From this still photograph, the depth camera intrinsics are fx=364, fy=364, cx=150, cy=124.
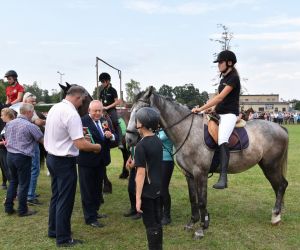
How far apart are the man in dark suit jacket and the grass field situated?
33 cm

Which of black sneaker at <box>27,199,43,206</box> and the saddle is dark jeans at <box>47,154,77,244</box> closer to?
the saddle

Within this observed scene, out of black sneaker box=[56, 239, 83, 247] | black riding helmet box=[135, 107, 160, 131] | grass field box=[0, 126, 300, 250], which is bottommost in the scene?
grass field box=[0, 126, 300, 250]

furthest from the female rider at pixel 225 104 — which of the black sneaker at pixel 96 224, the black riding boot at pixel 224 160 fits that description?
the black sneaker at pixel 96 224

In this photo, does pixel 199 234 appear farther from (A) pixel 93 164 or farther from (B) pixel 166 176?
(A) pixel 93 164

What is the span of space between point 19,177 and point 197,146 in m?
3.26

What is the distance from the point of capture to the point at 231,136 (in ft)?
19.9

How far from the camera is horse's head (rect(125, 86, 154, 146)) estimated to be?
557 centimetres

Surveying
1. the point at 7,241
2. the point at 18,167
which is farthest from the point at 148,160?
the point at 18,167

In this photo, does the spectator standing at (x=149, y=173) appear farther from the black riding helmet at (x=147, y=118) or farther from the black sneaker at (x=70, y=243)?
the black sneaker at (x=70, y=243)

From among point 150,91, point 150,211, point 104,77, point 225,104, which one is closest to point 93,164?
point 150,91

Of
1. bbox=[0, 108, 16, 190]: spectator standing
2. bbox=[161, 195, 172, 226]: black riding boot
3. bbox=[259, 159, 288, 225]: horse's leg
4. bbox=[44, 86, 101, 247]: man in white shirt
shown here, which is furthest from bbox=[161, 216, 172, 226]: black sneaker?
bbox=[0, 108, 16, 190]: spectator standing

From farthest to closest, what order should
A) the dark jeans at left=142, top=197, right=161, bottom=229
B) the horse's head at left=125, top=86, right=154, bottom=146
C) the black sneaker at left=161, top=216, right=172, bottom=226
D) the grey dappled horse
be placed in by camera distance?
the black sneaker at left=161, top=216, right=172, bottom=226
the grey dappled horse
the horse's head at left=125, top=86, right=154, bottom=146
the dark jeans at left=142, top=197, right=161, bottom=229

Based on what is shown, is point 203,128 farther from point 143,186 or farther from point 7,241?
point 7,241

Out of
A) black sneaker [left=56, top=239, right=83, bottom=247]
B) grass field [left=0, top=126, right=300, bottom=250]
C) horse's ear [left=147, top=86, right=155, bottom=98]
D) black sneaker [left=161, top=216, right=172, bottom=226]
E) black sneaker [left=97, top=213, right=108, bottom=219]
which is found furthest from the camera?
black sneaker [left=97, top=213, right=108, bottom=219]
